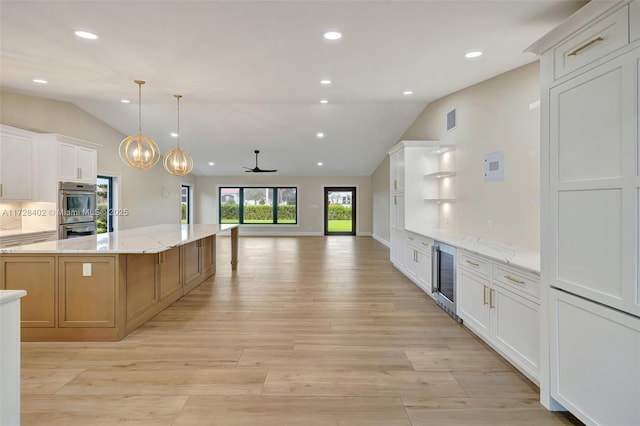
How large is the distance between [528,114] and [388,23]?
1.82 m

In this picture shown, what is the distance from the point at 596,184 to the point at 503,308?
133 cm

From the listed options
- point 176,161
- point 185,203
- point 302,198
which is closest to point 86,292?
point 176,161

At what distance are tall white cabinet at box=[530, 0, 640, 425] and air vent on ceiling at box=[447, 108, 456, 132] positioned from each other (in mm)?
2973

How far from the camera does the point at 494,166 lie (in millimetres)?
3998

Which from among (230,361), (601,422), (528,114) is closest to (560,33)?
(528,114)

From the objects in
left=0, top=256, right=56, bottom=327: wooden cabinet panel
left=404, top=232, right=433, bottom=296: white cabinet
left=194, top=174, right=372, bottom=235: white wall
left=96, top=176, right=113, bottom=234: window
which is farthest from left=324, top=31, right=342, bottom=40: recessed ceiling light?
left=194, top=174, right=372, bottom=235: white wall

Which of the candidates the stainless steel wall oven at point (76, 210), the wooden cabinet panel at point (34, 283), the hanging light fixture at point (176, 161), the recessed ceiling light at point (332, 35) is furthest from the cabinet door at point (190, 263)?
the recessed ceiling light at point (332, 35)

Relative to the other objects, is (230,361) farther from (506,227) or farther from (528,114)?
(528,114)

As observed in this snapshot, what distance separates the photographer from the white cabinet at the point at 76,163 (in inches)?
211

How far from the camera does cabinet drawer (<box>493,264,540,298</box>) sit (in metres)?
2.30

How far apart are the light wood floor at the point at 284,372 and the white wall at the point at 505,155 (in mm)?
1285

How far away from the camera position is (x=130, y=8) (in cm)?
254

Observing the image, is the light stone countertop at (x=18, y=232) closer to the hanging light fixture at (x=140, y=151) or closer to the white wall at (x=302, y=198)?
the hanging light fixture at (x=140, y=151)

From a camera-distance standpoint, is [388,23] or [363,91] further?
[363,91]
